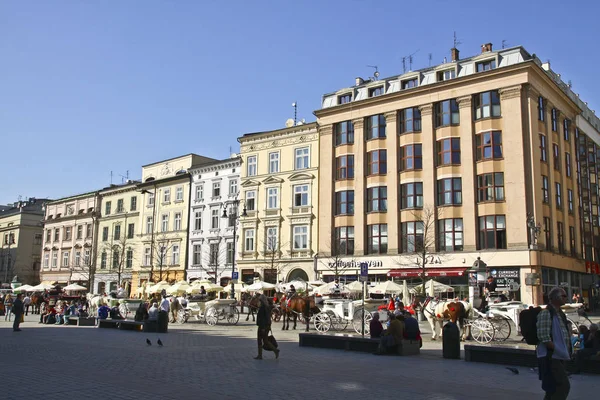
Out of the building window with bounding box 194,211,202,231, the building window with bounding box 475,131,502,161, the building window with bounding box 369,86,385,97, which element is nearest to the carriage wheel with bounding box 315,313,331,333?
the building window with bounding box 475,131,502,161

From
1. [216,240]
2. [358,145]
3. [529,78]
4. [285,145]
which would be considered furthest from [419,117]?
[216,240]

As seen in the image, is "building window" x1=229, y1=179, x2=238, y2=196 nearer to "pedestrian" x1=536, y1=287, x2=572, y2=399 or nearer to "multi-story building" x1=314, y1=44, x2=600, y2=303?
"multi-story building" x1=314, y1=44, x2=600, y2=303

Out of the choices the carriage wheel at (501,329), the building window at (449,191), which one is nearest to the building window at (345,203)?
the building window at (449,191)

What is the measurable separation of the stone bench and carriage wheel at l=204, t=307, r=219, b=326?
12.0 meters

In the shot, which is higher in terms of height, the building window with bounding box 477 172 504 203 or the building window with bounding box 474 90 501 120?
the building window with bounding box 474 90 501 120

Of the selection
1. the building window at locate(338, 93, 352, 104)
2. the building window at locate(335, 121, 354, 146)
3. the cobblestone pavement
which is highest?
the building window at locate(338, 93, 352, 104)

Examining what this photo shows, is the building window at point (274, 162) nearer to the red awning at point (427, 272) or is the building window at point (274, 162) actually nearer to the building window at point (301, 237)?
the building window at point (301, 237)

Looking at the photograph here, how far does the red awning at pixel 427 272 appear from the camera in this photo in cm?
4194

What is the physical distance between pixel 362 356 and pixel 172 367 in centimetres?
557

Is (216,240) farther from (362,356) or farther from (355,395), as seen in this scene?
(355,395)

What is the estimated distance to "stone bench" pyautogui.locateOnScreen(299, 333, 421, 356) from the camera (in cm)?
1647

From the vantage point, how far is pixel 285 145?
52.2 m

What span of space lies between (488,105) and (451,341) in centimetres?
3035

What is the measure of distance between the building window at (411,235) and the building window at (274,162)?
1316 centimetres
